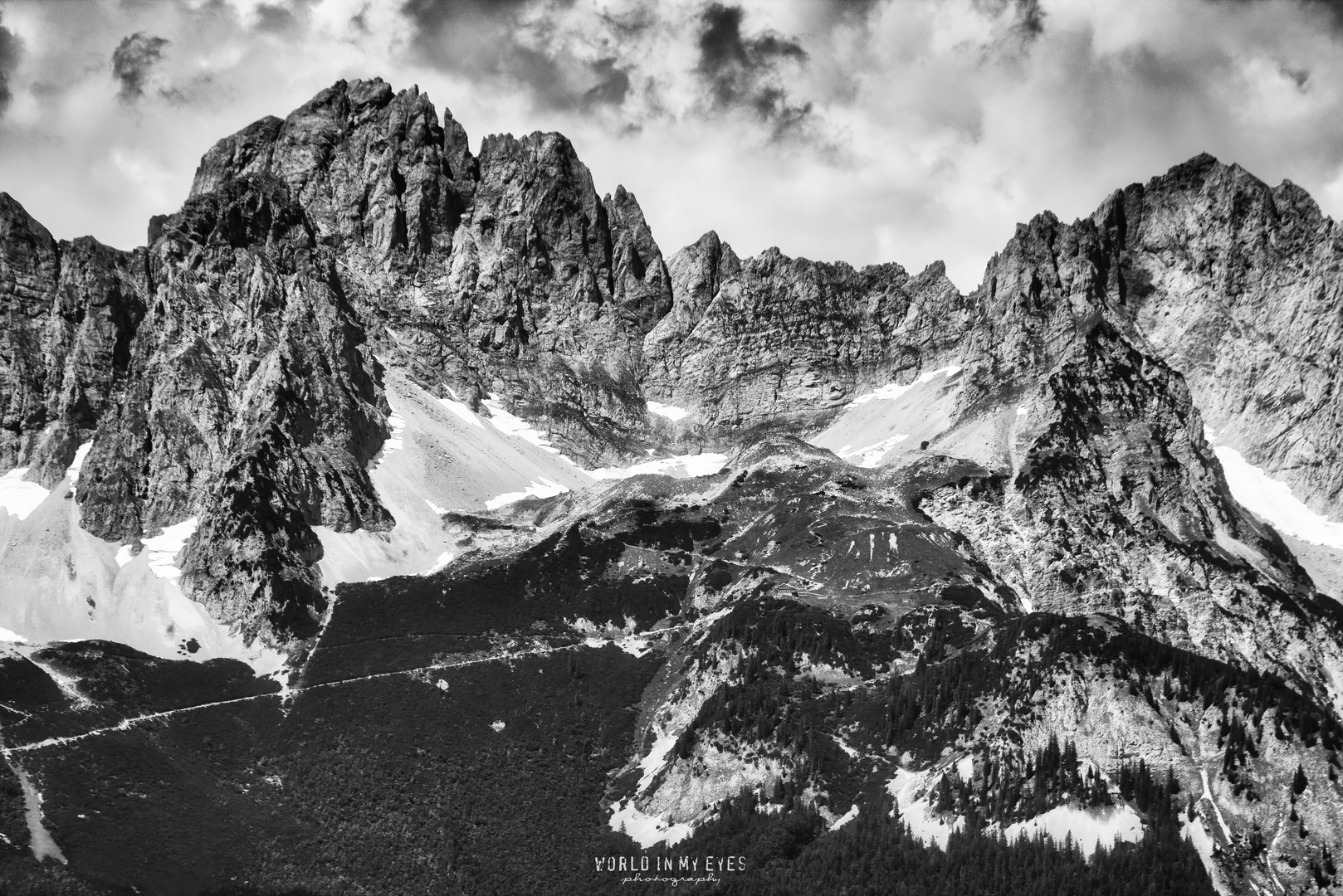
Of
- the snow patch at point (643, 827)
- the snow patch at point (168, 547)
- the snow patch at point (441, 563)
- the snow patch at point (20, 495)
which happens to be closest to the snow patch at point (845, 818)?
the snow patch at point (643, 827)

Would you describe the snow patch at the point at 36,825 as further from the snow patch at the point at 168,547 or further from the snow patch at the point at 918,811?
the snow patch at the point at 918,811

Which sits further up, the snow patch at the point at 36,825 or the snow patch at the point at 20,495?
the snow patch at the point at 20,495

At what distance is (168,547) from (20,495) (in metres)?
28.0

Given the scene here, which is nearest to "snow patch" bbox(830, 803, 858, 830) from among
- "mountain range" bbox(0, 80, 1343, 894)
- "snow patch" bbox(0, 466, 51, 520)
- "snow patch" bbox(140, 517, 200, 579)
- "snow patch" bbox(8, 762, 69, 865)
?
"mountain range" bbox(0, 80, 1343, 894)

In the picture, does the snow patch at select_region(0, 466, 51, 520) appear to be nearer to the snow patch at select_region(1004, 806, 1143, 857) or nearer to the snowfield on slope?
the snowfield on slope

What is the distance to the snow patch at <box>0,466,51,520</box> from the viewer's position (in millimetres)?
190375

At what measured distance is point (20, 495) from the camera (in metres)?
194

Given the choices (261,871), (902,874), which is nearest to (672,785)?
(902,874)

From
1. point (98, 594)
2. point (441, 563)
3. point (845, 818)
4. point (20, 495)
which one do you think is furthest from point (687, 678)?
point (20, 495)

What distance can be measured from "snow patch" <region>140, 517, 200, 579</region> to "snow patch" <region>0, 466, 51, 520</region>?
59.6 feet

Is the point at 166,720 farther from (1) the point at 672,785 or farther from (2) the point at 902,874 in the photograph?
(2) the point at 902,874

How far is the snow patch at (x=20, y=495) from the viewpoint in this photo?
190375mm

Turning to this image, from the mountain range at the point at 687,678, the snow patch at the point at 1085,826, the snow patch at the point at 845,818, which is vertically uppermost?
the mountain range at the point at 687,678

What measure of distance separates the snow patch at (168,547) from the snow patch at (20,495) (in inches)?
715
